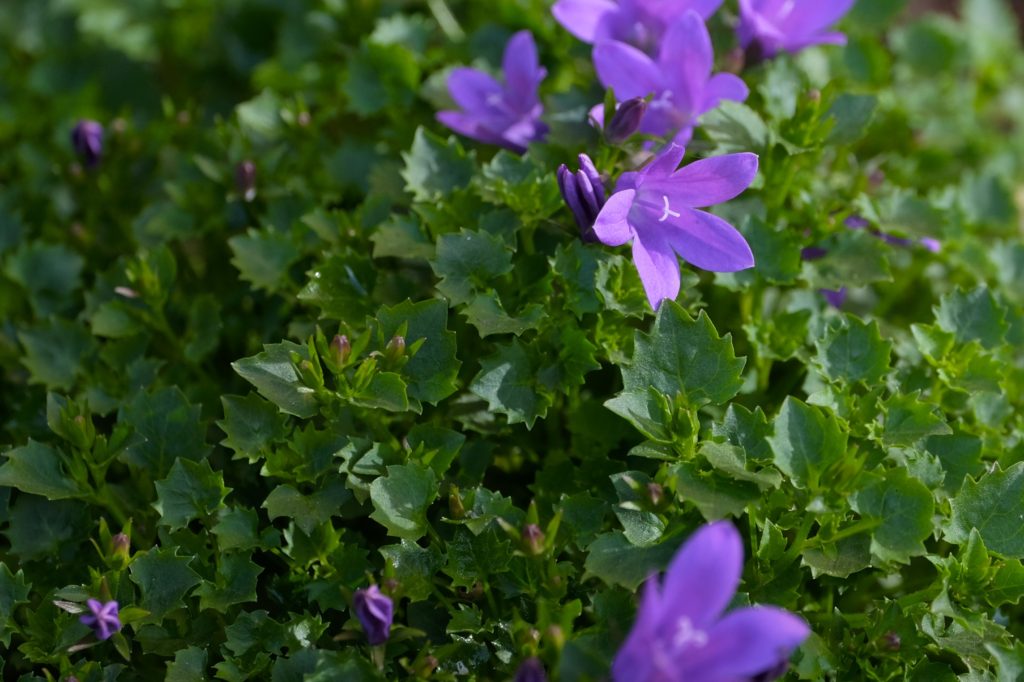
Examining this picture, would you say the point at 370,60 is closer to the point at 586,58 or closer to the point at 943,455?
the point at 586,58

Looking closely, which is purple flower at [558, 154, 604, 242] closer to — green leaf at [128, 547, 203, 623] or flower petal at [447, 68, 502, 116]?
flower petal at [447, 68, 502, 116]

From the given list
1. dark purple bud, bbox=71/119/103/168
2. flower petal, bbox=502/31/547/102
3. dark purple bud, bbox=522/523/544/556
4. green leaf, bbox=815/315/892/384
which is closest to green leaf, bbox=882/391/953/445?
green leaf, bbox=815/315/892/384

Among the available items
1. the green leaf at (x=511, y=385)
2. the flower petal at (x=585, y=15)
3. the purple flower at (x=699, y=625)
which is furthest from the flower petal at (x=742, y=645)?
the flower petal at (x=585, y=15)

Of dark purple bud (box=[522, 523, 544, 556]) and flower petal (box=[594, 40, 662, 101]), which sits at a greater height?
flower petal (box=[594, 40, 662, 101])

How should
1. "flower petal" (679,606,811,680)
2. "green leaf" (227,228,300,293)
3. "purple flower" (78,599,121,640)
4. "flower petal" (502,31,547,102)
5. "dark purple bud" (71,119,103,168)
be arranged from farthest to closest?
"dark purple bud" (71,119,103,168)
"flower petal" (502,31,547,102)
"green leaf" (227,228,300,293)
"purple flower" (78,599,121,640)
"flower petal" (679,606,811,680)

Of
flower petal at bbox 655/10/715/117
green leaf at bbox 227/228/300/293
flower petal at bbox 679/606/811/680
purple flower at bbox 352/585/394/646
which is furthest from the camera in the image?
green leaf at bbox 227/228/300/293

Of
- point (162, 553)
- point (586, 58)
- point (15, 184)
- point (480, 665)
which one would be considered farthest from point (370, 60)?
point (480, 665)

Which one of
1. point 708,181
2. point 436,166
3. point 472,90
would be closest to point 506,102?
point 472,90
